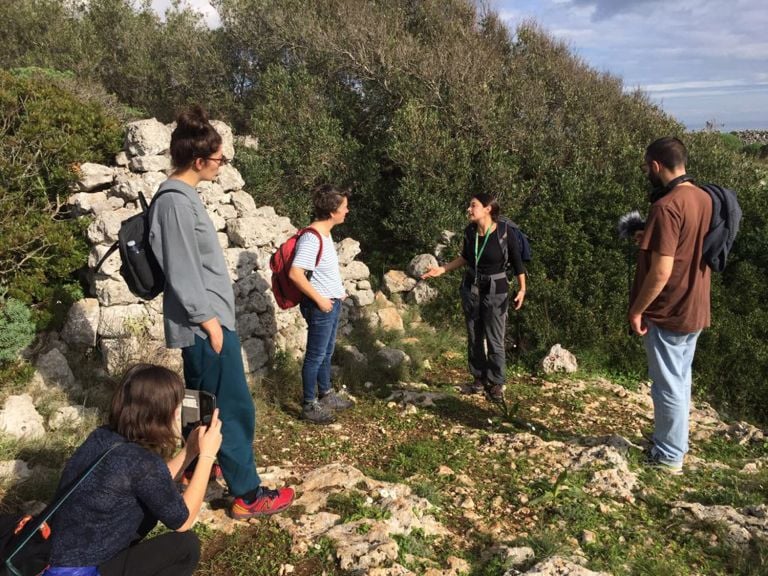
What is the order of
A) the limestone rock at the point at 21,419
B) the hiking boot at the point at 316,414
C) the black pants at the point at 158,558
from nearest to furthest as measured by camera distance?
the black pants at the point at 158,558, the limestone rock at the point at 21,419, the hiking boot at the point at 316,414

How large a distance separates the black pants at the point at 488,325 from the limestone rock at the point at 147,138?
3899 mm

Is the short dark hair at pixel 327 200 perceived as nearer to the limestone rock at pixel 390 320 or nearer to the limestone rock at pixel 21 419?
the limestone rock at pixel 21 419

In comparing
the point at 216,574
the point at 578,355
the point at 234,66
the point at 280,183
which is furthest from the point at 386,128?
the point at 216,574

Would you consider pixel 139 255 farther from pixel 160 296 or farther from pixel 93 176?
pixel 93 176

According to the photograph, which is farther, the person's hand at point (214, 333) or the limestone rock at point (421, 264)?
the limestone rock at point (421, 264)

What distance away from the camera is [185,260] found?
116 inches

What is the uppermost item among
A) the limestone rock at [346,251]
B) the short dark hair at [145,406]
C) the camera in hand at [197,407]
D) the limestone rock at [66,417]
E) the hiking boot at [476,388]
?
the limestone rock at [346,251]

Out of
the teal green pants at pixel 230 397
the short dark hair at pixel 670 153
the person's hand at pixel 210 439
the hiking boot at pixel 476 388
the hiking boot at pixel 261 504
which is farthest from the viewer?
the hiking boot at pixel 476 388

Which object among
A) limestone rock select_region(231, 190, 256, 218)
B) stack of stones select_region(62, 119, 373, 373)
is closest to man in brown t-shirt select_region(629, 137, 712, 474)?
stack of stones select_region(62, 119, 373, 373)

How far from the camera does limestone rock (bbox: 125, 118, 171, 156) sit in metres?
6.53

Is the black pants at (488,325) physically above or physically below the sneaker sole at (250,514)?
above

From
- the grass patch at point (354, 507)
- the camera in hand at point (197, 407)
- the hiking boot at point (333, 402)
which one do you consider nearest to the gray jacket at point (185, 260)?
the camera in hand at point (197, 407)

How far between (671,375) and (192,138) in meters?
3.56

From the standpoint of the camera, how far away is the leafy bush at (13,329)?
196 inches
